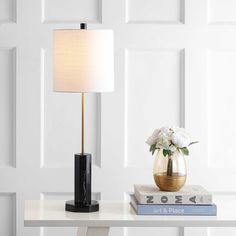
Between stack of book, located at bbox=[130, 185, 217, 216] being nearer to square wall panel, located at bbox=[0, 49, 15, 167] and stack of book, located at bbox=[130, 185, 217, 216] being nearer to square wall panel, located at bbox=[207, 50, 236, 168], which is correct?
square wall panel, located at bbox=[207, 50, 236, 168]

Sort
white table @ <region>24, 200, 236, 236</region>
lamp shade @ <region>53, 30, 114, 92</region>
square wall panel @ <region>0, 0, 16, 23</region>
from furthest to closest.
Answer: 1. square wall panel @ <region>0, 0, 16, 23</region>
2. lamp shade @ <region>53, 30, 114, 92</region>
3. white table @ <region>24, 200, 236, 236</region>

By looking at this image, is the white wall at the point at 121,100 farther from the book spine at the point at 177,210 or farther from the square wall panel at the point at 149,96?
the book spine at the point at 177,210

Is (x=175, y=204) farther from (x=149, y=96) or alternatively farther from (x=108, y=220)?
(x=149, y=96)

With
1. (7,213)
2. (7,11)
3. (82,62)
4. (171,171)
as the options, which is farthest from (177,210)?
(7,11)

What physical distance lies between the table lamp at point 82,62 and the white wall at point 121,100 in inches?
28.1

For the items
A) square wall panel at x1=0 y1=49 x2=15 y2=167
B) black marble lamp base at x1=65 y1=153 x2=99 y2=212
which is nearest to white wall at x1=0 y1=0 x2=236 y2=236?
square wall panel at x1=0 y1=49 x2=15 y2=167

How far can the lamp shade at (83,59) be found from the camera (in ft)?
9.71

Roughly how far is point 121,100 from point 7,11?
2.21ft

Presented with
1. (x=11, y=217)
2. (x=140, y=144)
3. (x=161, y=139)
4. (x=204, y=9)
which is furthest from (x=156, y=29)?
(x=11, y=217)

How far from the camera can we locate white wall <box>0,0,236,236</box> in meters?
3.71

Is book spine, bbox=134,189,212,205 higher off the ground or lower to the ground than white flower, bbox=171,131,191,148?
lower

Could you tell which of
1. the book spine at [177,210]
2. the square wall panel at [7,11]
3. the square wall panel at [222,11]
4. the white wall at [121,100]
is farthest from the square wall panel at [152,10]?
→ the book spine at [177,210]

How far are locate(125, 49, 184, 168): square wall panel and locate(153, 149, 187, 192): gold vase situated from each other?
0.74 m

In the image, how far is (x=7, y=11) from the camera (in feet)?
12.1
